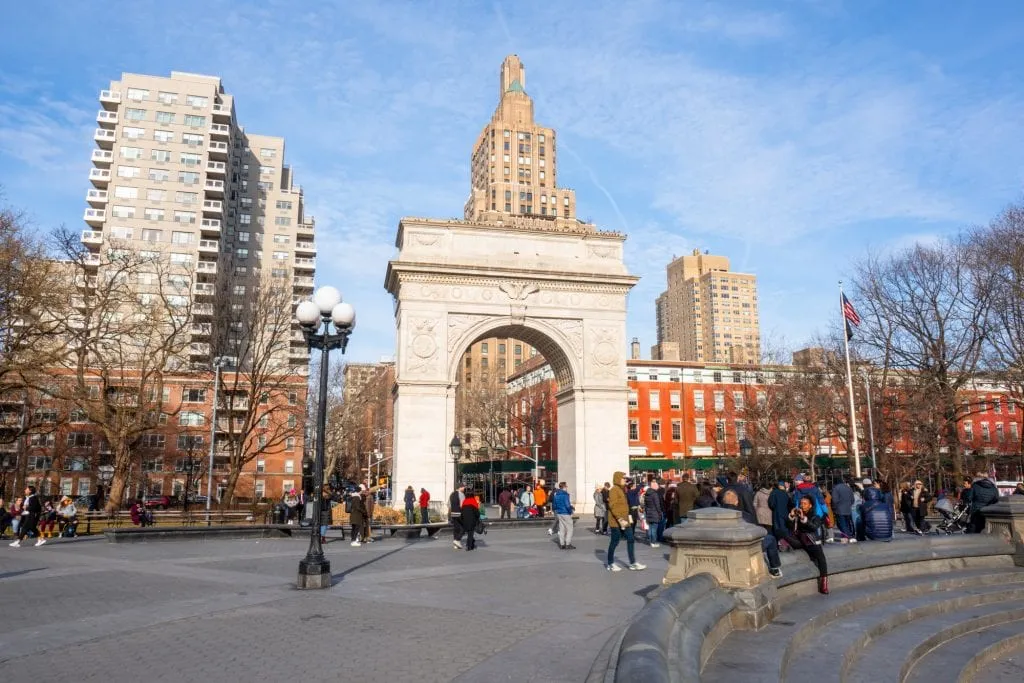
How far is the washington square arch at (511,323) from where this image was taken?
3195cm

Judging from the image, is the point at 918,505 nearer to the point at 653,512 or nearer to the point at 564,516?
the point at 653,512

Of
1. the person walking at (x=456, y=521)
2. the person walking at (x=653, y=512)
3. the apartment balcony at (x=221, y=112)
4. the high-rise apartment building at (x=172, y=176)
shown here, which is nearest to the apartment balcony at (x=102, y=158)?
the high-rise apartment building at (x=172, y=176)

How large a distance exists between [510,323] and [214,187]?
5212cm

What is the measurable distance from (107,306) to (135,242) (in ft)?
149

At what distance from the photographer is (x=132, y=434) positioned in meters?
30.2

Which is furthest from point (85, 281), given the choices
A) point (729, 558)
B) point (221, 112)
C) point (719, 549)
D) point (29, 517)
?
point (221, 112)

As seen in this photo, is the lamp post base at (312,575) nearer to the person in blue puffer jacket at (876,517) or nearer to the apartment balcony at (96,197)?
the person in blue puffer jacket at (876,517)

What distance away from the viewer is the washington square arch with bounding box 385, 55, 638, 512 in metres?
32.0

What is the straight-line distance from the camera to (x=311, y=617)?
8.48 meters

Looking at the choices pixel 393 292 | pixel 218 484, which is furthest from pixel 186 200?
pixel 393 292

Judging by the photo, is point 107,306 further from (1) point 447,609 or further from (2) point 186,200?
(2) point 186,200

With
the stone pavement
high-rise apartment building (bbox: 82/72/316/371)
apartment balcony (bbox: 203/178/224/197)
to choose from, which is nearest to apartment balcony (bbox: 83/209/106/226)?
high-rise apartment building (bbox: 82/72/316/371)

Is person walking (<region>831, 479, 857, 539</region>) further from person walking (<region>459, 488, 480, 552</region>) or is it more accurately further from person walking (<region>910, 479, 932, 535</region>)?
person walking (<region>459, 488, 480, 552</region>)

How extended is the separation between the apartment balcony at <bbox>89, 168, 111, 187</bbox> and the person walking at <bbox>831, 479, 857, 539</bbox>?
7415 centimetres
